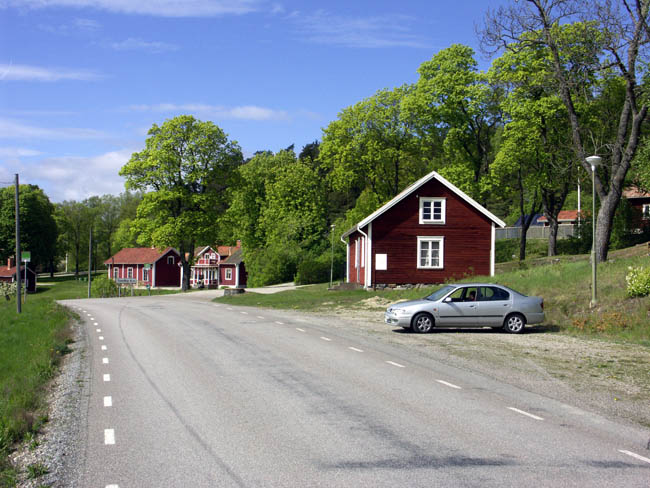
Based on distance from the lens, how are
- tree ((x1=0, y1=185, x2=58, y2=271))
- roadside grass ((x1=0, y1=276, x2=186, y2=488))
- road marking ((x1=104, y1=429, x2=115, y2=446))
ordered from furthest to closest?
1. tree ((x1=0, y1=185, x2=58, y2=271))
2. roadside grass ((x1=0, y1=276, x2=186, y2=488))
3. road marking ((x1=104, y1=429, x2=115, y2=446))

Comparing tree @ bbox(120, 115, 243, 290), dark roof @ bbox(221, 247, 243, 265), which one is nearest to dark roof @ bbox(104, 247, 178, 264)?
dark roof @ bbox(221, 247, 243, 265)

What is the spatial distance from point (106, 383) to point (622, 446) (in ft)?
27.1

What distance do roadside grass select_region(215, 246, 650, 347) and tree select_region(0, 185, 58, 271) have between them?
5965cm

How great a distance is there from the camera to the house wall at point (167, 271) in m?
79.2

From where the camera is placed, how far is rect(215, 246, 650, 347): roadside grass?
18.9 meters

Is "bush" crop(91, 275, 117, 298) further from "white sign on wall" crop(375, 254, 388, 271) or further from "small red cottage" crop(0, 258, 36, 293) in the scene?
"white sign on wall" crop(375, 254, 388, 271)

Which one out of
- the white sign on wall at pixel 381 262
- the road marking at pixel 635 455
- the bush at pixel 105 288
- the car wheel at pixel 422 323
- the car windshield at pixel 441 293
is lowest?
the bush at pixel 105 288

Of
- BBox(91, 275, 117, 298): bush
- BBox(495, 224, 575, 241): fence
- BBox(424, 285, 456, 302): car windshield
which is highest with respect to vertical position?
BBox(495, 224, 575, 241): fence

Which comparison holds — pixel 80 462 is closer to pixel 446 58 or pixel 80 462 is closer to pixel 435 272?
pixel 435 272

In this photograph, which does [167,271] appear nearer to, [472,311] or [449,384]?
[472,311]

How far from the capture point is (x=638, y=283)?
66.1ft

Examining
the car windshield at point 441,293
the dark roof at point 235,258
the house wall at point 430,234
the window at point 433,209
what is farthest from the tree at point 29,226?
the car windshield at point 441,293

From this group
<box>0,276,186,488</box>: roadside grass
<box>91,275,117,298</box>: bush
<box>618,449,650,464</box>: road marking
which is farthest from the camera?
<box>91,275,117,298</box>: bush

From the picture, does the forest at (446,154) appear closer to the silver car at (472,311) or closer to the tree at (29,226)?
the silver car at (472,311)
